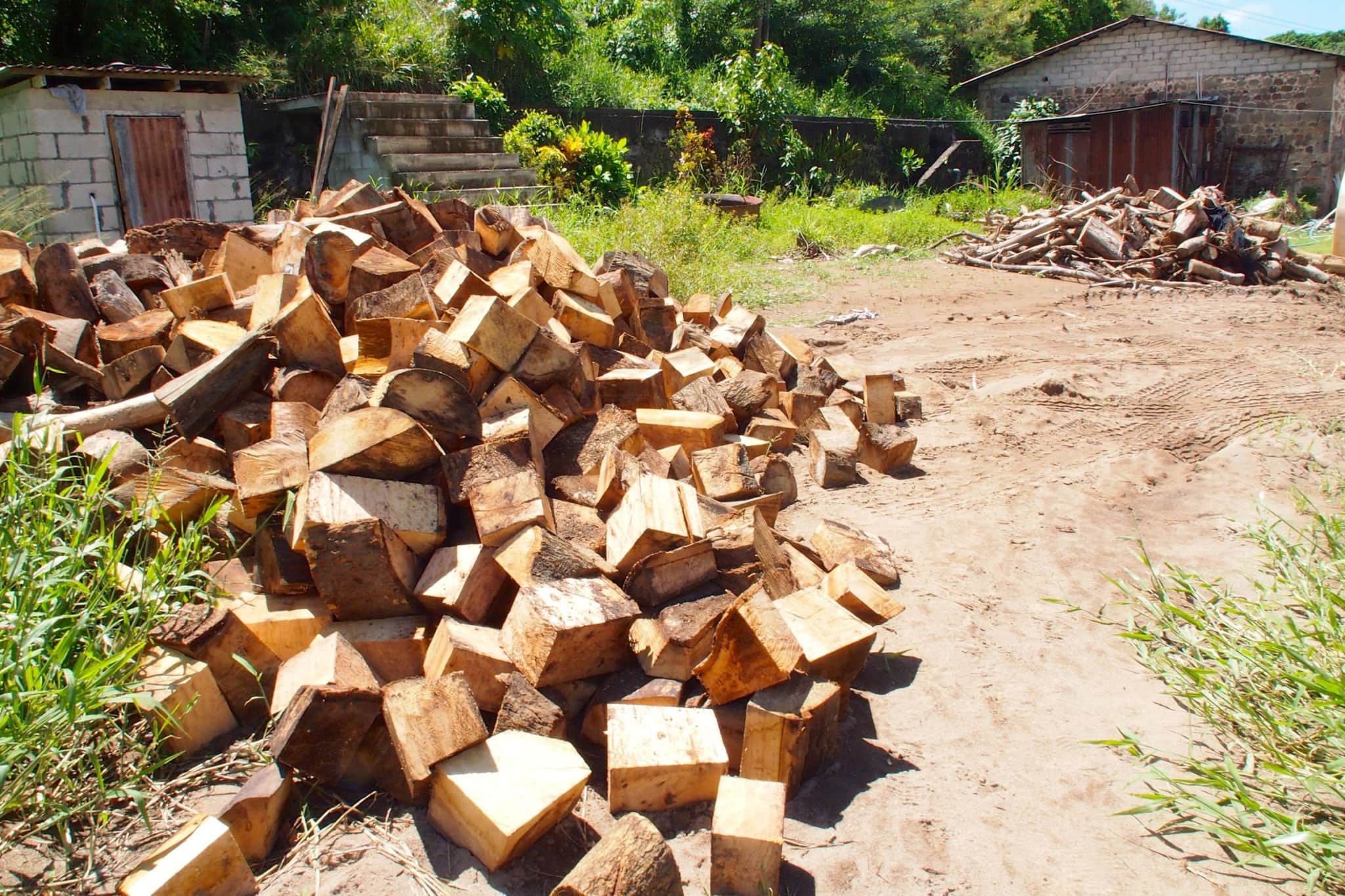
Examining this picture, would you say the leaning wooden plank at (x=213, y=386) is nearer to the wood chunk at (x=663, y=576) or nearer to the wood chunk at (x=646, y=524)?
the wood chunk at (x=646, y=524)

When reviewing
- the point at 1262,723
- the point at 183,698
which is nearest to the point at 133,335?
the point at 183,698

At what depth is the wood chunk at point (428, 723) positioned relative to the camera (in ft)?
6.51

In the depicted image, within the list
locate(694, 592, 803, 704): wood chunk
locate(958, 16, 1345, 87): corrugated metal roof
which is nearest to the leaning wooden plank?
locate(694, 592, 803, 704): wood chunk

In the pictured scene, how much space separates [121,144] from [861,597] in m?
9.50

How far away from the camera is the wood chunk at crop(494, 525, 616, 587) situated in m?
2.37

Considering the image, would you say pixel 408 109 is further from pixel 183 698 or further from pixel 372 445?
pixel 183 698

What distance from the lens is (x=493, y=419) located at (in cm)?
281

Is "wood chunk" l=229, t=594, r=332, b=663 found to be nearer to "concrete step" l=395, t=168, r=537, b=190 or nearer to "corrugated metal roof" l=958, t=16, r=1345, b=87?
"concrete step" l=395, t=168, r=537, b=190

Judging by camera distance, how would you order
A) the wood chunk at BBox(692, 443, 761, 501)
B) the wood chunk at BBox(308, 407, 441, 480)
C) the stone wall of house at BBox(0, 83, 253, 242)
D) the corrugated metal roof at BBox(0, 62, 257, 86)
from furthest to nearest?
the stone wall of house at BBox(0, 83, 253, 242) < the corrugated metal roof at BBox(0, 62, 257, 86) < the wood chunk at BBox(692, 443, 761, 501) < the wood chunk at BBox(308, 407, 441, 480)

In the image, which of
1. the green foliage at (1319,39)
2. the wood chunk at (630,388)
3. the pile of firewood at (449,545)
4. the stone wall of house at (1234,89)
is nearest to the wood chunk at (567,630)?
the pile of firewood at (449,545)

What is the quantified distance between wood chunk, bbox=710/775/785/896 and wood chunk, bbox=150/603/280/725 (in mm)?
1173

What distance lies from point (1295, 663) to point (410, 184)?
32.4ft

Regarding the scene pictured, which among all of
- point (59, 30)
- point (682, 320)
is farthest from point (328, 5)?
point (682, 320)

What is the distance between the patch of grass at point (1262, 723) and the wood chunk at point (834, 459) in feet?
4.69
